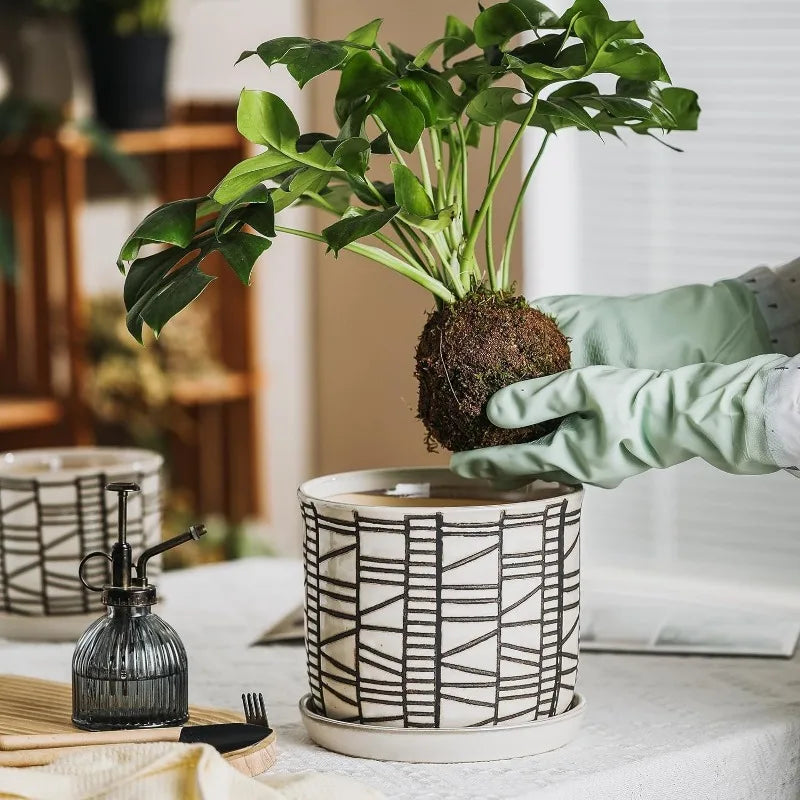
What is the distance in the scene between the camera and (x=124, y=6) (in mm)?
2570

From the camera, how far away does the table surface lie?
76 centimetres

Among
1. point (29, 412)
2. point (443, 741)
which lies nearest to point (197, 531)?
point (443, 741)

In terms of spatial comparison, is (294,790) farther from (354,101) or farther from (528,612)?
(354,101)

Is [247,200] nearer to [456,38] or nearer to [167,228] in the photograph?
[167,228]

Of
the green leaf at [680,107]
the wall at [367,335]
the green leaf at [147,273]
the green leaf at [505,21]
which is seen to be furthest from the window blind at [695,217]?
the green leaf at [147,273]

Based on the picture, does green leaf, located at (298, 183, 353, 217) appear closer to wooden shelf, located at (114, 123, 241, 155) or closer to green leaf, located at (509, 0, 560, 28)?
green leaf, located at (509, 0, 560, 28)

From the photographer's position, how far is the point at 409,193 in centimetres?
75

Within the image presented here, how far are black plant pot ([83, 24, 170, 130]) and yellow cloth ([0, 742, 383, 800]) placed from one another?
2042 millimetres

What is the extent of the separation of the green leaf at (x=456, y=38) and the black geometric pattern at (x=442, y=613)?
36 cm

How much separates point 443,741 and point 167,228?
36cm

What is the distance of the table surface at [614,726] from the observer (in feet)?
2.50

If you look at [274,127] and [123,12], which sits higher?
[123,12]

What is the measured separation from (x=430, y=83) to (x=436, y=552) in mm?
290

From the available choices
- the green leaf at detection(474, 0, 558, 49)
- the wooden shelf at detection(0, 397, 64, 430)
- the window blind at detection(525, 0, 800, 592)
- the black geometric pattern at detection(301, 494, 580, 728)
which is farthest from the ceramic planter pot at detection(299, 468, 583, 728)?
the wooden shelf at detection(0, 397, 64, 430)
